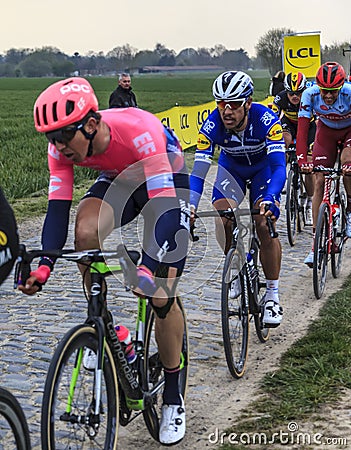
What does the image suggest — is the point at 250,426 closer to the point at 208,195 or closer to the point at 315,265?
the point at 315,265

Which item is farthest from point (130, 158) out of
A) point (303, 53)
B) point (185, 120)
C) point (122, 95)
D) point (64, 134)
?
point (303, 53)

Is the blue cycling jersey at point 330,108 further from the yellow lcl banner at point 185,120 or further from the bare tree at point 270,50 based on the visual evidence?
the bare tree at point 270,50

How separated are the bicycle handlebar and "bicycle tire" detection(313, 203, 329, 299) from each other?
397 cm

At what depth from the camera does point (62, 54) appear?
103750 mm

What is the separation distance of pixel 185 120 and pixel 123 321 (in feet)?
45.4

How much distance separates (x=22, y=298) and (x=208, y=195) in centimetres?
671

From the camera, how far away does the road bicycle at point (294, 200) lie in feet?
31.6

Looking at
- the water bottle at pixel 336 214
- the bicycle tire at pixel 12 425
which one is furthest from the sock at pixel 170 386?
the water bottle at pixel 336 214

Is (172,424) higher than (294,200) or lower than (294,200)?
lower

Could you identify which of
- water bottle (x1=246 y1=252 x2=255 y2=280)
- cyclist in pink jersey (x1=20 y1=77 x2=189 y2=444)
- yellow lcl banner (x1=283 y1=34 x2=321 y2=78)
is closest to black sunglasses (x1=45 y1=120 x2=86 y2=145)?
cyclist in pink jersey (x1=20 y1=77 x2=189 y2=444)

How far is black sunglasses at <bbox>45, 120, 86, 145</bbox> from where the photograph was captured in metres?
3.52

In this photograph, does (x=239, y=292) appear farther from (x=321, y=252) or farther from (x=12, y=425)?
(x=12, y=425)

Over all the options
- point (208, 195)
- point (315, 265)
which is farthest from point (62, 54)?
point (315, 265)

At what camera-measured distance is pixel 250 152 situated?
5953mm
